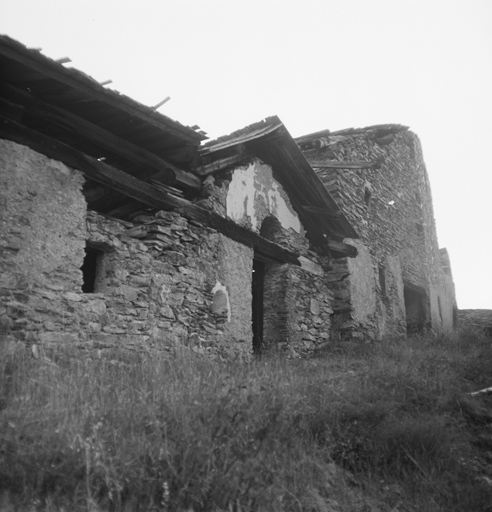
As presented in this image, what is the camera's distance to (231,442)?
353cm

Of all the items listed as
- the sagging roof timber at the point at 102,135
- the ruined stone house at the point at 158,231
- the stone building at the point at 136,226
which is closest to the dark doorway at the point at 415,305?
the ruined stone house at the point at 158,231

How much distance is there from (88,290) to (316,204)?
5141 mm

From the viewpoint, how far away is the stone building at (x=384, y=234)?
11609mm

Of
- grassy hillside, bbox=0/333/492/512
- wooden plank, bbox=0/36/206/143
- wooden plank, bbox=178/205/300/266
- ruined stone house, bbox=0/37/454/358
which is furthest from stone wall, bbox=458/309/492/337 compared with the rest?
wooden plank, bbox=0/36/206/143

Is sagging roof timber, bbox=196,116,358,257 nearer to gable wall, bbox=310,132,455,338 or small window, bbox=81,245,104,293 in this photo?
gable wall, bbox=310,132,455,338

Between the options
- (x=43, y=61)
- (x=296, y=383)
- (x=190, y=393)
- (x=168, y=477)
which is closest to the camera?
(x=168, y=477)

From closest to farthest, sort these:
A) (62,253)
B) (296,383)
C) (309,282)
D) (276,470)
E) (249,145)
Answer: (276,470) → (296,383) → (62,253) → (249,145) → (309,282)

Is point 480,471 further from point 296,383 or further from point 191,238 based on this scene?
point 191,238

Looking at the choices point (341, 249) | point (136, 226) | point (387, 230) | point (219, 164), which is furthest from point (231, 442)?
point (387, 230)

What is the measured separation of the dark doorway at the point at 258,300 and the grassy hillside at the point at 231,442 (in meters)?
3.69

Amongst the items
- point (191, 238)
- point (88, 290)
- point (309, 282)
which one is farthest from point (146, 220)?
point (309, 282)

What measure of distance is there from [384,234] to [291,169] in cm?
477

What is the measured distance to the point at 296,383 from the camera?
5.29 meters

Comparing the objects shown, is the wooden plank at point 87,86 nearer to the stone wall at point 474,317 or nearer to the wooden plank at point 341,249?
the wooden plank at point 341,249
